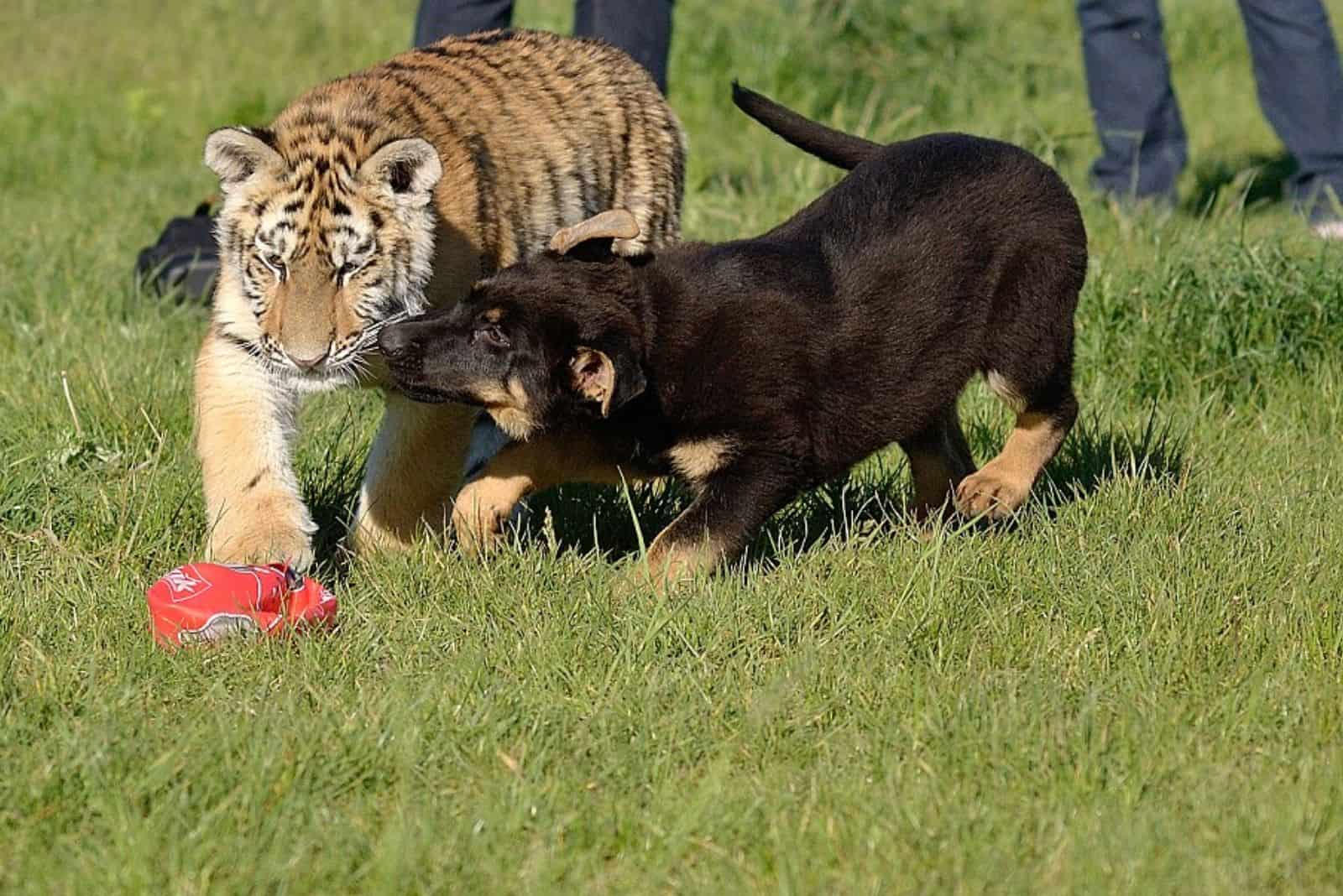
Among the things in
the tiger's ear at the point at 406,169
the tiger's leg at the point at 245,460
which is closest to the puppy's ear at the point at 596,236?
the tiger's ear at the point at 406,169

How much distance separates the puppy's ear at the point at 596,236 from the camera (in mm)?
4027

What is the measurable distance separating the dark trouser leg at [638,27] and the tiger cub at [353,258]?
5.28 ft

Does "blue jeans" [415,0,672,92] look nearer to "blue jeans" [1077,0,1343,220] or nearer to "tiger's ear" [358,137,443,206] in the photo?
"blue jeans" [1077,0,1343,220]

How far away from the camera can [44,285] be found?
648 cm

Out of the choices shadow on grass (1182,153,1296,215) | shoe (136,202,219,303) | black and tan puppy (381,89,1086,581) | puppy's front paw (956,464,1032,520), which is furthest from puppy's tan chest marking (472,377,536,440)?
shadow on grass (1182,153,1296,215)

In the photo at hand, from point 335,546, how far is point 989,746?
2070mm

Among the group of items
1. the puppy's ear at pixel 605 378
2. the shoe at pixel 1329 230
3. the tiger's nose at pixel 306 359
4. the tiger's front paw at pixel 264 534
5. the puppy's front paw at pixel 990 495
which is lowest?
the tiger's front paw at pixel 264 534

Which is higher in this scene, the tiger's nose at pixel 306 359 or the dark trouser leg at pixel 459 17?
the dark trouser leg at pixel 459 17

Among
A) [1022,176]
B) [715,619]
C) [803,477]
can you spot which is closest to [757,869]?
[715,619]

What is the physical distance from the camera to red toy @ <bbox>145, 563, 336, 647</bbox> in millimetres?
3594

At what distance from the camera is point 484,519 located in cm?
422

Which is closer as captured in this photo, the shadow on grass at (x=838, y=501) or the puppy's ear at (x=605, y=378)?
the puppy's ear at (x=605, y=378)

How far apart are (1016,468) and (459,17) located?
3167 millimetres

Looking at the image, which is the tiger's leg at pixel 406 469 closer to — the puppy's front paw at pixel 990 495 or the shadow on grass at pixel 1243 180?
the puppy's front paw at pixel 990 495
